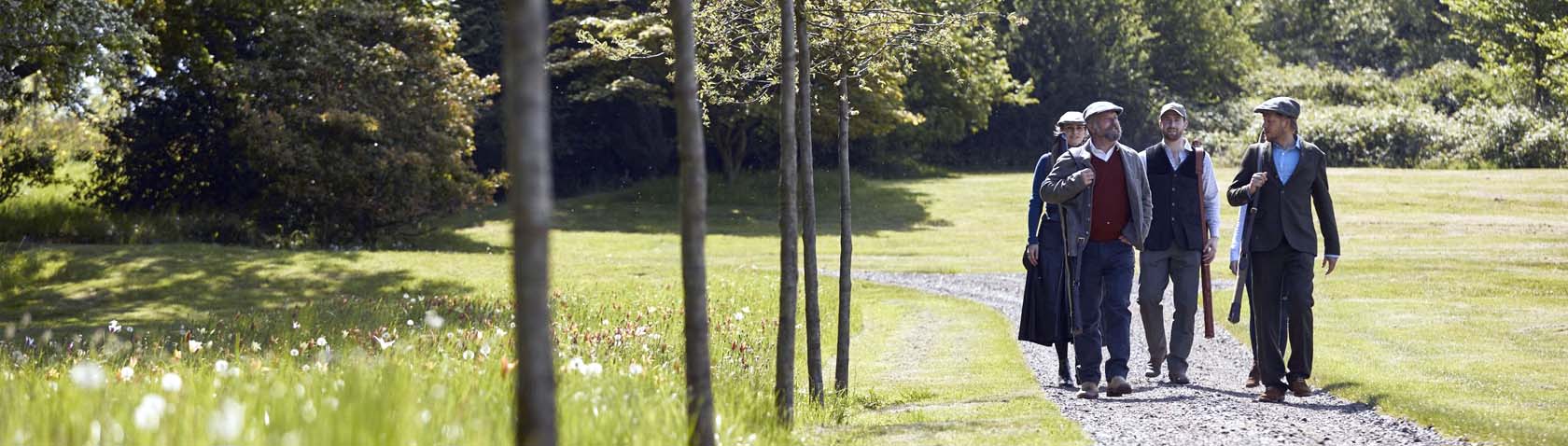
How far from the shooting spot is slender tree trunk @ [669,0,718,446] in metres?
5.16

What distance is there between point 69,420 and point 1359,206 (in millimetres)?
33770

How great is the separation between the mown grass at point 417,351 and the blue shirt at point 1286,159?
7.09ft

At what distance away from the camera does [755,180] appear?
42125mm

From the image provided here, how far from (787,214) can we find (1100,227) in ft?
7.52

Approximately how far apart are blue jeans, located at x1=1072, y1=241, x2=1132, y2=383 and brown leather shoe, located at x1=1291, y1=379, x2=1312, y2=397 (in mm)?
1124

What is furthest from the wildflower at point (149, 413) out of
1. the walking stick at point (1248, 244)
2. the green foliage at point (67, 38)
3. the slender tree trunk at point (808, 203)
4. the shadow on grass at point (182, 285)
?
the green foliage at point (67, 38)

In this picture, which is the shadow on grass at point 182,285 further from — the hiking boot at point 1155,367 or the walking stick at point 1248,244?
the walking stick at point 1248,244

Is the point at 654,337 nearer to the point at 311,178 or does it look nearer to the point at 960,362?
the point at 960,362

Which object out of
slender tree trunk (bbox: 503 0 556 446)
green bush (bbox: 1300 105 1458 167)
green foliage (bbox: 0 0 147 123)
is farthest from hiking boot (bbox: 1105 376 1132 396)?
green bush (bbox: 1300 105 1458 167)

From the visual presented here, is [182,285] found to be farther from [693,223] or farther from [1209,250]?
[693,223]

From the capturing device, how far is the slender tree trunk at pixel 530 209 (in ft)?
10.6

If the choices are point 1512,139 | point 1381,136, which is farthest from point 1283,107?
point 1381,136

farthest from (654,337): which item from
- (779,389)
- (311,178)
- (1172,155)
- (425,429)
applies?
(311,178)

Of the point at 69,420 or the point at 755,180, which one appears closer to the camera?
the point at 69,420
